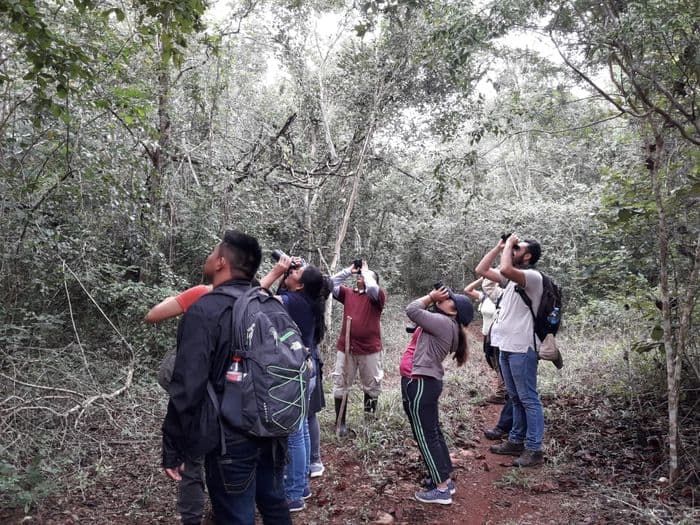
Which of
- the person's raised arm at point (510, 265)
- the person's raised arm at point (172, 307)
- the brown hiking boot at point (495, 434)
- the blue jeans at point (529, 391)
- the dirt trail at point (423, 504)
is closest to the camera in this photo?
the person's raised arm at point (172, 307)

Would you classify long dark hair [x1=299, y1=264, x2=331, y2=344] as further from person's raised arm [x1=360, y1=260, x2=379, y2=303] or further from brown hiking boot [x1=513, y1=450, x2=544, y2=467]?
brown hiking boot [x1=513, y1=450, x2=544, y2=467]

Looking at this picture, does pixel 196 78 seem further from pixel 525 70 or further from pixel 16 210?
pixel 525 70

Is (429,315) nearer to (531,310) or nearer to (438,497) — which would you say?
(531,310)

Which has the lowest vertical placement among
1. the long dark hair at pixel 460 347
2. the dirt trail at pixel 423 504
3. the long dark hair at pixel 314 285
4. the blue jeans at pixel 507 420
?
the dirt trail at pixel 423 504

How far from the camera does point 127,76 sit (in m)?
6.32

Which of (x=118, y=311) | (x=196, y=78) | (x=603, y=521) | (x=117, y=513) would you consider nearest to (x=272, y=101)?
(x=196, y=78)

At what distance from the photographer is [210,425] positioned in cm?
220

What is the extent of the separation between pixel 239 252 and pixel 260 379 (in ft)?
2.12

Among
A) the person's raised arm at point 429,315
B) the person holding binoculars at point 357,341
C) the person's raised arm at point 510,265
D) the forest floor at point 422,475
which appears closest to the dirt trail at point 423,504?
the forest floor at point 422,475

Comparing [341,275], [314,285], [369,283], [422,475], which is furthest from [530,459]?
[314,285]

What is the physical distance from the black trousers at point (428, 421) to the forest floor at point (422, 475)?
333 millimetres

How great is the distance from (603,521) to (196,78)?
7.51 m

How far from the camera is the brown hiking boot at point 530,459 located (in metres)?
4.66

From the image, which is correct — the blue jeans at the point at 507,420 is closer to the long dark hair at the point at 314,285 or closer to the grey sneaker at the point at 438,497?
the grey sneaker at the point at 438,497
